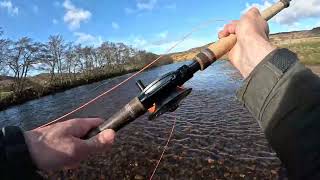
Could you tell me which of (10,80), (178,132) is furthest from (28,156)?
(10,80)

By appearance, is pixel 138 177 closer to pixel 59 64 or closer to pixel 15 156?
pixel 15 156

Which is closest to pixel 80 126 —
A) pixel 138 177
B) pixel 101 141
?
pixel 101 141

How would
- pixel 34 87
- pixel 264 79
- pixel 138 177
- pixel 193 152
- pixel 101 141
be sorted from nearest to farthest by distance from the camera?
pixel 264 79
pixel 101 141
pixel 138 177
pixel 193 152
pixel 34 87

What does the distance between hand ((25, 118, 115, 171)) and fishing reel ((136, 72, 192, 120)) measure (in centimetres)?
30

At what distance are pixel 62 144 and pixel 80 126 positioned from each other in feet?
0.75

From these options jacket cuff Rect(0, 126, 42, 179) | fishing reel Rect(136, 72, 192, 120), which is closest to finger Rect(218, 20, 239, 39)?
fishing reel Rect(136, 72, 192, 120)

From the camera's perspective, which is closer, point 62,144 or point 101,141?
point 62,144

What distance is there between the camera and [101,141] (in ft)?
5.98

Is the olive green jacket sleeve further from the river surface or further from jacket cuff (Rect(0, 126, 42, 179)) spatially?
the river surface

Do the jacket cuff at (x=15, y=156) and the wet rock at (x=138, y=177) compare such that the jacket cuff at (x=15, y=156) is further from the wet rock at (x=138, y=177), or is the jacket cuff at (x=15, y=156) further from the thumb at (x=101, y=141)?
the wet rock at (x=138, y=177)

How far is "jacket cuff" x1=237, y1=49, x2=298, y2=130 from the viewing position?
4.60 ft

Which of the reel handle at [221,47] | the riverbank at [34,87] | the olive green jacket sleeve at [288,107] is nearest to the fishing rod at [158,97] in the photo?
the reel handle at [221,47]

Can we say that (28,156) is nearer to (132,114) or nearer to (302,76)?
(132,114)

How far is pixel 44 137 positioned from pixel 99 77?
7288 cm
